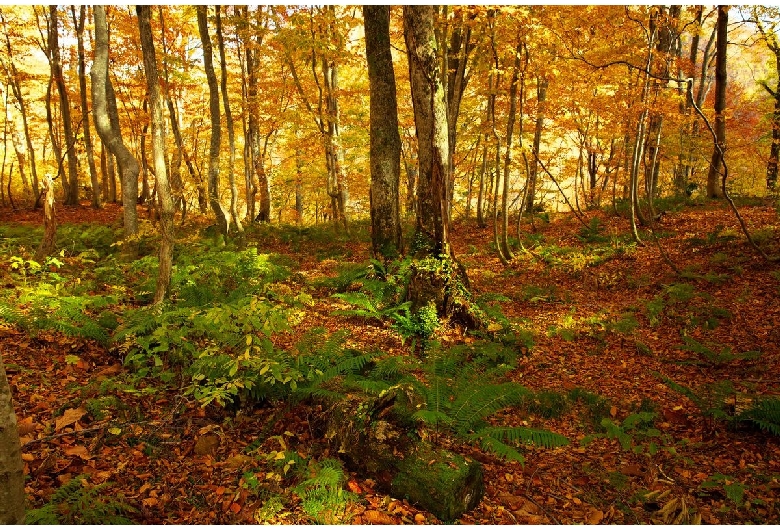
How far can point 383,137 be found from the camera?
8.73m

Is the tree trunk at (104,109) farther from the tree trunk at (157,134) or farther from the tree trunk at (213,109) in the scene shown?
the tree trunk at (157,134)

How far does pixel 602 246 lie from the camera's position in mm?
11742

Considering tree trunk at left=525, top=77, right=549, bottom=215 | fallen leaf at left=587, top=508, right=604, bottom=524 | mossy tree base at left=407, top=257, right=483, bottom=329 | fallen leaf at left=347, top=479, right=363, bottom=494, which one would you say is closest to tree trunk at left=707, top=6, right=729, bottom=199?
tree trunk at left=525, top=77, right=549, bottom=215

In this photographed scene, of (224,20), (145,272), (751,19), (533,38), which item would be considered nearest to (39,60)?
(224,20)

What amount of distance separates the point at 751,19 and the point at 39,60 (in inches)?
1443

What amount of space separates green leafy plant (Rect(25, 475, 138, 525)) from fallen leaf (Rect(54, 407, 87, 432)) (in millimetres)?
942

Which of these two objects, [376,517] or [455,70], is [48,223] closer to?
[376,517]

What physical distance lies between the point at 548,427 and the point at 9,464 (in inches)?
185

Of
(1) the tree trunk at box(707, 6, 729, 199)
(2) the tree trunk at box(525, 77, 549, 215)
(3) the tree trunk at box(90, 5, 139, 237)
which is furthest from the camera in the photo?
(2) the tree trunk at box(525, 77, 549, 215)

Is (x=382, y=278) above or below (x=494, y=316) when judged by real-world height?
above

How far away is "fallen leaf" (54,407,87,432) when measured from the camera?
3.57m

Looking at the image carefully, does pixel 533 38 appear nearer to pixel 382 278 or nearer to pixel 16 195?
pixel 382 278

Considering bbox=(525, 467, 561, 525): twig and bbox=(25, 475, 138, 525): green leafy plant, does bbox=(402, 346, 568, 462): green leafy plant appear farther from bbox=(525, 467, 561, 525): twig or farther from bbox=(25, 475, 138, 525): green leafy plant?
bbox=(25, 475, 138, 525): green leafy plant

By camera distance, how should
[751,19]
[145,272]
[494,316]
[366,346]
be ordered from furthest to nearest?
[751,19] < [145,272] < [494,316] < [366,346]
